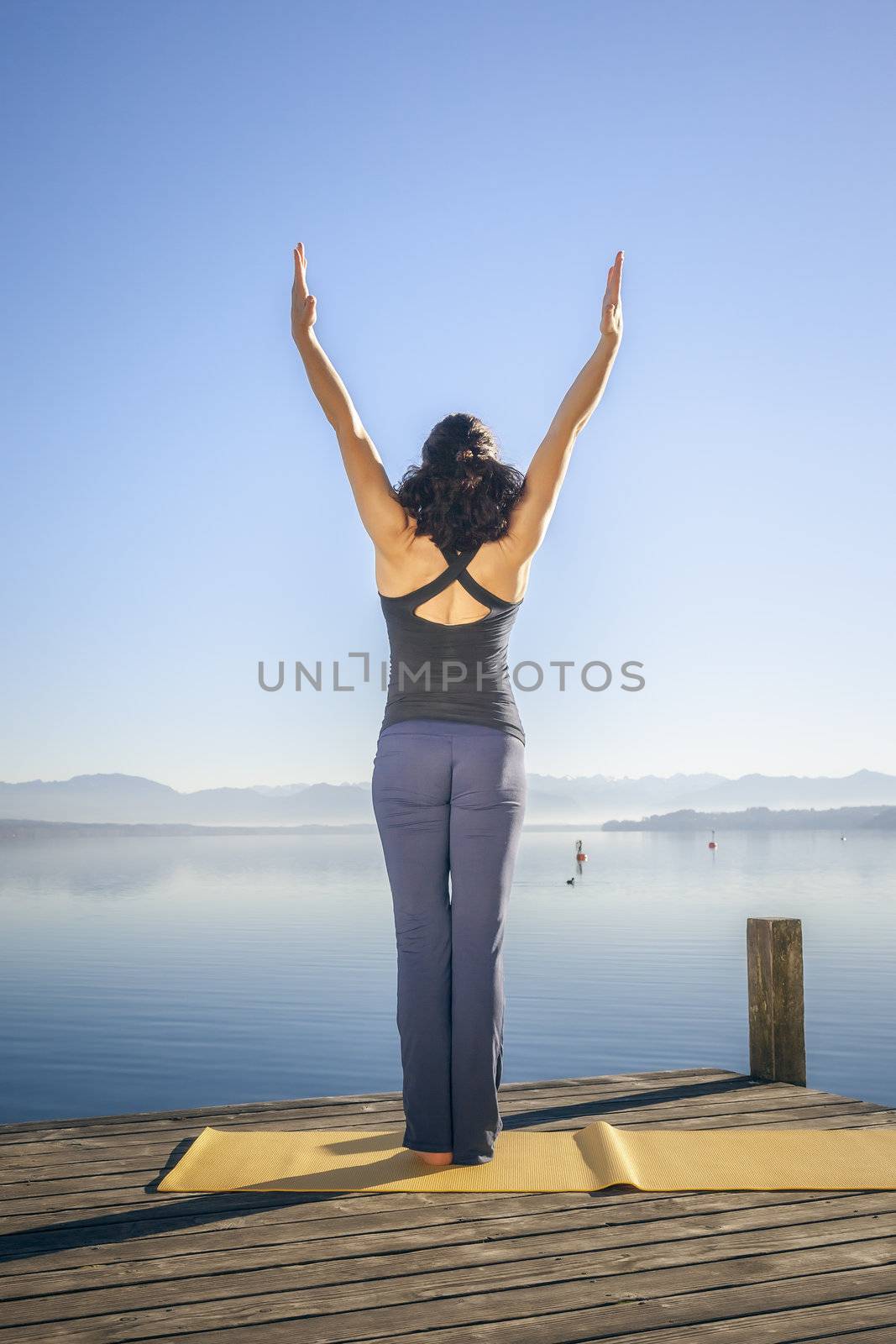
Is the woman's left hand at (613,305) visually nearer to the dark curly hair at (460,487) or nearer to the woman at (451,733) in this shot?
the woman at (451,733)

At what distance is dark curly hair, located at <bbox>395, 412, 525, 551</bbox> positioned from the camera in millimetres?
2600

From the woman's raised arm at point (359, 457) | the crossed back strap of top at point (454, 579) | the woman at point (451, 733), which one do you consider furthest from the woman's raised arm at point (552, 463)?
the woman's raised arm at point (359, 457)

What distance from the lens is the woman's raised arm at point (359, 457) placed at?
263 centimetres

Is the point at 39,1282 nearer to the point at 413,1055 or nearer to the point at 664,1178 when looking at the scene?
the point at 413,1055

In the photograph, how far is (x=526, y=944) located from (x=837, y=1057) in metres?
10.1

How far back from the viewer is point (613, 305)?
9.21 feet

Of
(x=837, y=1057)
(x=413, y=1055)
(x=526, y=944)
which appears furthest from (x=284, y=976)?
(x=413, y=1055)

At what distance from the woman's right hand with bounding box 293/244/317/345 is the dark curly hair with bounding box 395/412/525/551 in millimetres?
435

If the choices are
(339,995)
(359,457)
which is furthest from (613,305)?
(339,995)

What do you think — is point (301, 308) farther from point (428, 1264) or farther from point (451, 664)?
point (428, 1264)

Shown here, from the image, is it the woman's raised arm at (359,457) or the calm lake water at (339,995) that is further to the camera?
the calm lake water at (339,995)

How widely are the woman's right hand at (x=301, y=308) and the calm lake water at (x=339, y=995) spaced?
845cm

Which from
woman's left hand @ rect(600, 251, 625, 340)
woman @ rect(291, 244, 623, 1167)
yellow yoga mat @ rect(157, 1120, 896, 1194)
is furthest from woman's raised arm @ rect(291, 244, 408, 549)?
yellow yoga mat @ rect(157, 1120, 896, 1194)

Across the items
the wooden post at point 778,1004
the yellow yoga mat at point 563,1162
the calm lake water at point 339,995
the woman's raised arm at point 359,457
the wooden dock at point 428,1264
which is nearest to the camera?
the wooden dock at point 428,1264
